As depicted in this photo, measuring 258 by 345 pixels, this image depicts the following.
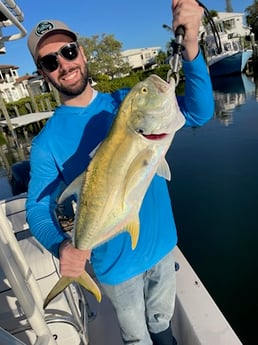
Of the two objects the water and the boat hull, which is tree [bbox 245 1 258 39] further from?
the water

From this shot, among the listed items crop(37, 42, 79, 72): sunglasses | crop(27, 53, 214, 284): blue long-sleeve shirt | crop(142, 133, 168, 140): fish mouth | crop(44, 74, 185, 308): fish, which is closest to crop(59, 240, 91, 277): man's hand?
crop(44, 74, 185, 308): fish

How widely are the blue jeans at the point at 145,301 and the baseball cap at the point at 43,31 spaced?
5.07 feet

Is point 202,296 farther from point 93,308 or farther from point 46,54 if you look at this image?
point 46,54

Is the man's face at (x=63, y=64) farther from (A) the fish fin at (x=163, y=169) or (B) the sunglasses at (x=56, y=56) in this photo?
(A) the fish fin at (x=163, y=169)

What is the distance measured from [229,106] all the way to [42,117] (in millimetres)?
11981

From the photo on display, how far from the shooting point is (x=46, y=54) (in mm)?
1855

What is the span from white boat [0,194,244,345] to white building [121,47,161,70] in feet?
217

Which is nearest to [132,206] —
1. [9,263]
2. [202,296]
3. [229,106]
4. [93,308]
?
[9,263]

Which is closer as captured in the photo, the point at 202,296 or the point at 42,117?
the point at 202,296

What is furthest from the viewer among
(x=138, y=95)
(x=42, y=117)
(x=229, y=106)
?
(x=42, y=117)

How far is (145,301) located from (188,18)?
1.78 m

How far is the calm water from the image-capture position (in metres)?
4.96

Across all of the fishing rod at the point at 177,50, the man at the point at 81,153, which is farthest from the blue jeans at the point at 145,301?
the fishing rod at the point at 177,50

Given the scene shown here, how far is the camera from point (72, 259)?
1542mm
